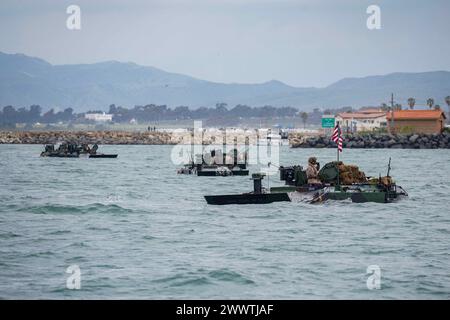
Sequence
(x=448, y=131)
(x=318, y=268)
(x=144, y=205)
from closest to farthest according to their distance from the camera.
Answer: (x=318, y=268) → (x=144, y=205) → (x=448, y=131)

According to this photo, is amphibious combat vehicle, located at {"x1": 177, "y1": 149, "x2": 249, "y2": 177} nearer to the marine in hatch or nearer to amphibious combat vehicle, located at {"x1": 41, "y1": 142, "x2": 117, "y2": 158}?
the marine in hatch

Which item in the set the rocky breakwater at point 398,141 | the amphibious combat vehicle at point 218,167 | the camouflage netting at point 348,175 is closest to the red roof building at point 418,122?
the rocky breakwater at point 398,141

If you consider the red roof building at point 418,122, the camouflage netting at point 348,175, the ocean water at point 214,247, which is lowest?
the ocean water at point 214,247

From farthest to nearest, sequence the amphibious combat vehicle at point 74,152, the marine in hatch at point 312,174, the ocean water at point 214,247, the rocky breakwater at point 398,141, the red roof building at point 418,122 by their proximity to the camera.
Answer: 1. the red roof building at point 418,122
2. the rocky breakwater at point 398,141
3. the amphibious combat vehicle at point 74,152
4. the marine in hatch at point 312,174
5. the ocean water at point 214,247

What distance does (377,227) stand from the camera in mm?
41125

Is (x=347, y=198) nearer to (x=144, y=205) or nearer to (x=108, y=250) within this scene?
(x=144, y=205)

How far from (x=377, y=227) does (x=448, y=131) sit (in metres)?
137

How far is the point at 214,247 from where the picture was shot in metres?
Answer: 35.3

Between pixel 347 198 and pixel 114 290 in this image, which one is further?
pixel 347 198

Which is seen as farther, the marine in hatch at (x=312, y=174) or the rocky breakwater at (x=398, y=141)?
the rocky breakwater at (x=398, y=141)

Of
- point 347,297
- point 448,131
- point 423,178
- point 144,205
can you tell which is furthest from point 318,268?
point 448,131

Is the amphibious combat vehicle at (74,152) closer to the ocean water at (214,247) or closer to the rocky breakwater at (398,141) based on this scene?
the ocean water at (214,247)

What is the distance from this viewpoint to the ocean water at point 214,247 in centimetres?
2783

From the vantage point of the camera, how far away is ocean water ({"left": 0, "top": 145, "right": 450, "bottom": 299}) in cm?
2783
